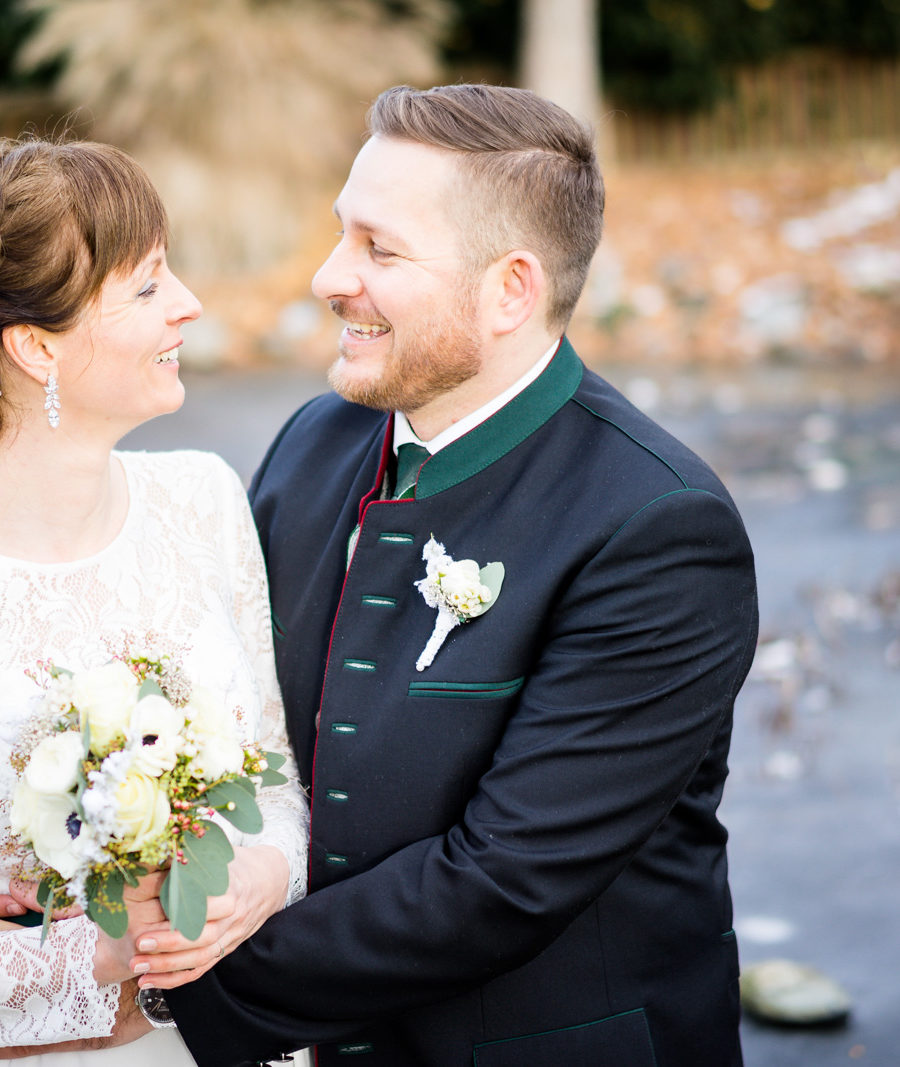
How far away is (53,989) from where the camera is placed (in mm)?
2271

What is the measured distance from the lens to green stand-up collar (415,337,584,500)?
2.55 meters

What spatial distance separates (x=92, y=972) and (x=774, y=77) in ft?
53.0

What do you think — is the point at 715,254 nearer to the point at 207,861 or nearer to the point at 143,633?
the point at 143,633

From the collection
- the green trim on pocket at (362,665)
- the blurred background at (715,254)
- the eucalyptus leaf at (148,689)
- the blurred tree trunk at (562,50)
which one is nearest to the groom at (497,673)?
the green trim on pocket at (362,665)

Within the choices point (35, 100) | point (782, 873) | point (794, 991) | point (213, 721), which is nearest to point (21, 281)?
point (213, 721)

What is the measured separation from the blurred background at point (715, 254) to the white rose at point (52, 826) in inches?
103

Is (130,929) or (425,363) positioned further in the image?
(425,363)

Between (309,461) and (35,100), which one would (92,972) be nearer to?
(309,461)

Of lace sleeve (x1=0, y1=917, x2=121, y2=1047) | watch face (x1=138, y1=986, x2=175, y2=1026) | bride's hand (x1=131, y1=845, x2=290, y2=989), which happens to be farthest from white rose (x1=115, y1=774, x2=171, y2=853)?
watch face (x1=138, y1=986, x2=175, y2=1026)

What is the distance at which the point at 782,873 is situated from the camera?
4.29 meters

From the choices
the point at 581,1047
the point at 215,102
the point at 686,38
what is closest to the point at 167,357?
the point at 581,1047

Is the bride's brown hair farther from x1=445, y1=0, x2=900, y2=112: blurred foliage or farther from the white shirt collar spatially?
x1=445, y1=0, x2=900, y2=112: blurred foliage

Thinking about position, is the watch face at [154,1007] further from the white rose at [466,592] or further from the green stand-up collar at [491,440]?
the green stand-up collar at [491,440]

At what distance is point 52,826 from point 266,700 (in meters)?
0.86
